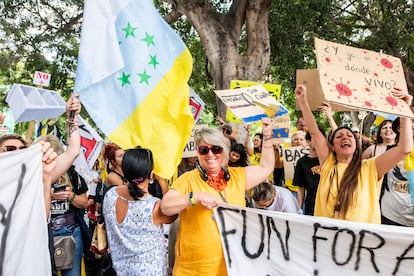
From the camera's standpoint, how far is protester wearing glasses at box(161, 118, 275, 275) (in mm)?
2815

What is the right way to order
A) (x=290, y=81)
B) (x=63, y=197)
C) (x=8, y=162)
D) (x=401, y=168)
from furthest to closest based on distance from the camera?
(x=290, y=81), (x=401, y=168), (x=63, y=197), (x=8, y=162)

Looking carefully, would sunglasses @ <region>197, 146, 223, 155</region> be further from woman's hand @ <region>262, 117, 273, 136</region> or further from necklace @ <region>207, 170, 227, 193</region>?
woman's hand @ <region>262, 117, 273, 136</region>

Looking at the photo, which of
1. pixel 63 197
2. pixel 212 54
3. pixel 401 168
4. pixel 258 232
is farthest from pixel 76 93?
pixel 212 54

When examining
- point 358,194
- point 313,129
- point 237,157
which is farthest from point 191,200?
point 237,157

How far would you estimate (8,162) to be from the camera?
2.54 m

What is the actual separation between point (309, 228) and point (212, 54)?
7.17 meters

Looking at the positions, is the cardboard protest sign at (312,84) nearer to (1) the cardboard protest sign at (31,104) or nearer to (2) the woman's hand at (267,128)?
(2) the woman's hand at (267,128)

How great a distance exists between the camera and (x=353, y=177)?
3.22 meters

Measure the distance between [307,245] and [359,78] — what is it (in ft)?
3.90

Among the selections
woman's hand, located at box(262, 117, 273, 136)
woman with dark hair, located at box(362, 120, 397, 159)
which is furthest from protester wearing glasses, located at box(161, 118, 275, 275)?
woman with dark hair, located at box(362, 120, 397, 159)

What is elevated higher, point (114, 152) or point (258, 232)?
point (114, 152)

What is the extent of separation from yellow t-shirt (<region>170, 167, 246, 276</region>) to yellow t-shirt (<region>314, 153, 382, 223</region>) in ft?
2.23

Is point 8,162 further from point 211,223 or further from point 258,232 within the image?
point 258,232

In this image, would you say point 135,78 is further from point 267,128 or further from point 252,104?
point 267,128
